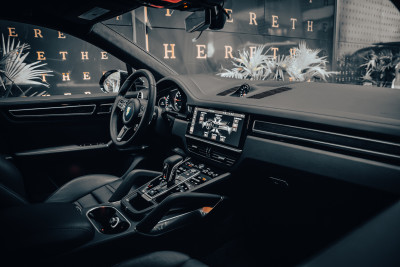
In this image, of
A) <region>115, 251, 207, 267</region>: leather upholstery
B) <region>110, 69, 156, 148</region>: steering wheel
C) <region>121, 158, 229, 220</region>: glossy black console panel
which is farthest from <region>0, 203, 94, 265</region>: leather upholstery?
<region>110, 69, 156, 148</region>: steering wheel

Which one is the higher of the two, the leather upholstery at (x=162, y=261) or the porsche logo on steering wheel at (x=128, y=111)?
the porsche logo on steering wheel at (x=128, y=111)

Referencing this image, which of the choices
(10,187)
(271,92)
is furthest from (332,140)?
(10,187)

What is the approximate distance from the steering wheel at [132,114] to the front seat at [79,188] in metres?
0.29

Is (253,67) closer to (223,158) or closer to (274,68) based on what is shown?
(274,68)

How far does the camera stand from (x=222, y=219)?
176 cm

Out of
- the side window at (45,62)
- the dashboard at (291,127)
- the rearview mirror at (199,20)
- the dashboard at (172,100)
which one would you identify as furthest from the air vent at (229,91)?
the side window at (45,62)

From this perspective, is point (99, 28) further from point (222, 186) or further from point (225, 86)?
point (222, 186)

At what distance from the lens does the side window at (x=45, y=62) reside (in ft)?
14.7

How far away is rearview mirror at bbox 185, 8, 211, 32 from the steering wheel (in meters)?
0.41

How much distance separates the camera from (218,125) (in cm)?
168

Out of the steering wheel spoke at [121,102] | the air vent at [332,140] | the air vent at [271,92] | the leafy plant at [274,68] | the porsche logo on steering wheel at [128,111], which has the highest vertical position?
the leafy plant at [274,68]

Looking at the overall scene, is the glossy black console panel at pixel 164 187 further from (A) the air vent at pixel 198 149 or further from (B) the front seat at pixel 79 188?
(B) the front seat at pixel 79 188

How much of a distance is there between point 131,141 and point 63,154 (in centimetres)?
78

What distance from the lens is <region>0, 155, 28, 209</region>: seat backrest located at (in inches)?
49.3
